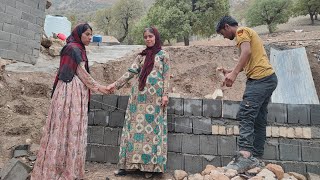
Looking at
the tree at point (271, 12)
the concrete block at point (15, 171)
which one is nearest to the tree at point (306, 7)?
the tree at point (271, 12)

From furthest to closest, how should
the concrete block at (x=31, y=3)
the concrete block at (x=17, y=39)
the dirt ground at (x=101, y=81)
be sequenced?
the concrete block at (x=31, y=3) → the concrete block at (x=17, y=39) → the dirt ground at (x=101, y=81)

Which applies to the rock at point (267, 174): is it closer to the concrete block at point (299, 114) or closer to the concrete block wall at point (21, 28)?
the concrete block at point (299, 114)

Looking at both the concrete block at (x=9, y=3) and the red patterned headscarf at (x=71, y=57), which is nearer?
the red patterned headscarf at (x=71, y=57)

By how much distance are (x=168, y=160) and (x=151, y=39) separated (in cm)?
146

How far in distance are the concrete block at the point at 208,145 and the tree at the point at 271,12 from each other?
68.5 feet

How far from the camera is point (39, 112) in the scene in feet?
15.3

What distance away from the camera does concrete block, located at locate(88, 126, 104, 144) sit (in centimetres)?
383

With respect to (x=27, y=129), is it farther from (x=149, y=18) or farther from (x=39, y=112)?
(x=149, y=18)

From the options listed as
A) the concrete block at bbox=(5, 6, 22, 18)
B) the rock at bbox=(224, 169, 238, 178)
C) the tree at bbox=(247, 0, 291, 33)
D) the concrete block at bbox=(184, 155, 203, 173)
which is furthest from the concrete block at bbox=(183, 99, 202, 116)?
the tree at bbox=(247, 0, 291, 33)

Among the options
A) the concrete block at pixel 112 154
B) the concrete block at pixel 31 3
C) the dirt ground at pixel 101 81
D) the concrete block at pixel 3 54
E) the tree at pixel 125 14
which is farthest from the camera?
the tree at pixel 125 14

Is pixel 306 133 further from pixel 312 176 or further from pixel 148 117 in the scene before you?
pixel 148 117

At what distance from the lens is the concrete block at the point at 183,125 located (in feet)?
11.8

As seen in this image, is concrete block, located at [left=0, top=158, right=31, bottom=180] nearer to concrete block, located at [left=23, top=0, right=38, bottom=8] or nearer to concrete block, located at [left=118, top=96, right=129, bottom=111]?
concrete block, located at [left=118, top=96, right=129, bottom=111]

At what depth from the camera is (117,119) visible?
3779 millimetres
